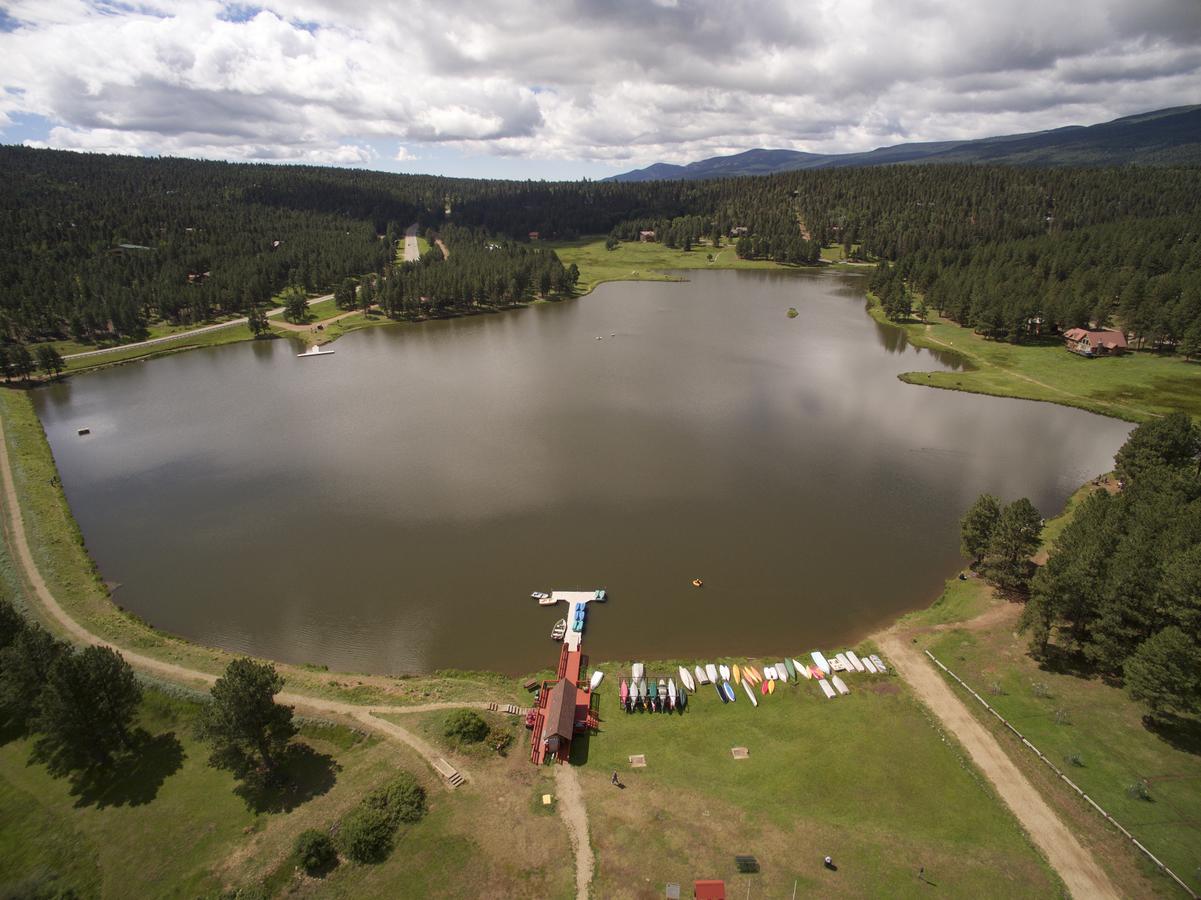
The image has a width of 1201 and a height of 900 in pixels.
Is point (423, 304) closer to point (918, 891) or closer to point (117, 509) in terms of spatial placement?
point (117, 509)

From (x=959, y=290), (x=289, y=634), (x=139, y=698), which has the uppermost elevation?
(x=959, y=290)

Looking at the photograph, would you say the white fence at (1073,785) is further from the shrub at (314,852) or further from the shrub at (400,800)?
the shrub at (314,852)

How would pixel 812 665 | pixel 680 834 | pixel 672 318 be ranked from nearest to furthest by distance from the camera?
pixel 680 834 < pixel 812 665 < pixel 672 318

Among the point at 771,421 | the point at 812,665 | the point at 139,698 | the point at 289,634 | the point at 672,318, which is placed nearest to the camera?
the point at 139,698

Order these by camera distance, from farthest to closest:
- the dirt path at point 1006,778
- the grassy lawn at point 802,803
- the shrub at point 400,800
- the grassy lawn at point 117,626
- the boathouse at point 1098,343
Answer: the boathouse at point 1098,343
the grassy lawn at point 117,626
the shrub at point 400,800
the grassy lawn at point 802,803
the dirt path at point 1006,778

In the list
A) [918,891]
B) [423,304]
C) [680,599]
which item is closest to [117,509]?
[680,599]

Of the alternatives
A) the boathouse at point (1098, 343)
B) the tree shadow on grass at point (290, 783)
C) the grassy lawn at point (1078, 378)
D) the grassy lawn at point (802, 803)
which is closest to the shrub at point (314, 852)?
the tree shadow on grass at point (290, 783)

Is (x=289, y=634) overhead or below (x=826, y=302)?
below
